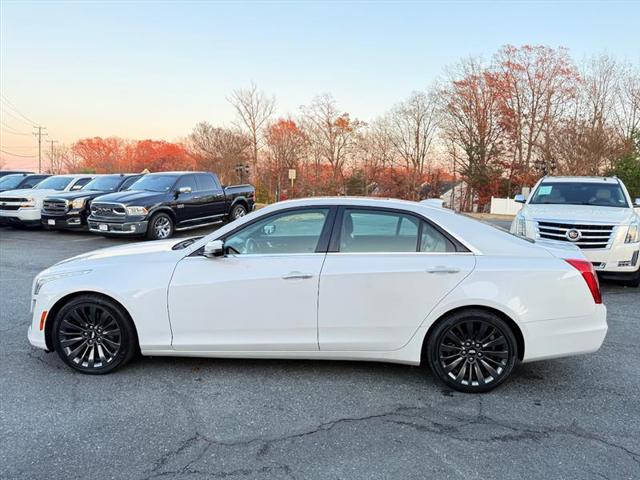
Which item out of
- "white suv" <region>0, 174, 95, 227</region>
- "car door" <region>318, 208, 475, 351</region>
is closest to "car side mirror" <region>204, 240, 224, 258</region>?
"car door" <region>318, 208, 475, 351</region>

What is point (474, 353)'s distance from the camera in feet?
12.0

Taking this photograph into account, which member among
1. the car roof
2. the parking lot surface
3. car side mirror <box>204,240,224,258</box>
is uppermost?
the car roof

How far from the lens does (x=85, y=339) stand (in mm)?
3900

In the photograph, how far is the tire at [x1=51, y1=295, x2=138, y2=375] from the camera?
3.85 m

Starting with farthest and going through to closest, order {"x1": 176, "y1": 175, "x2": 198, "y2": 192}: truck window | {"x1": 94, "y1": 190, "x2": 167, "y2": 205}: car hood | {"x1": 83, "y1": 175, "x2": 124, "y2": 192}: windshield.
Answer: {"x1": 83, "y1": 175, "x2": 124, "y2": 192}: windshield
{"x1": 176, "y1": 175, "x2": 198, "y2": 192}: truck window
{"x1": 94, "y1": 190, "x2": 167, "y2": 205}: car hood

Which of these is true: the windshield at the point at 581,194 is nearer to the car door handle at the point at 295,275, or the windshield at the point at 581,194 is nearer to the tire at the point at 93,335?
the car door handle at the point at 295,275

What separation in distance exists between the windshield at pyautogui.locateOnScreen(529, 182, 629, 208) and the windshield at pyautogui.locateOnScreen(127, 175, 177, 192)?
9344 mm

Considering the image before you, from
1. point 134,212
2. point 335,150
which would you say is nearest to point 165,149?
point 335,150

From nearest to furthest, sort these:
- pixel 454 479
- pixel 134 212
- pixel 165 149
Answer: pixel 454 479 → pixel 134 212 → pixel 165 149

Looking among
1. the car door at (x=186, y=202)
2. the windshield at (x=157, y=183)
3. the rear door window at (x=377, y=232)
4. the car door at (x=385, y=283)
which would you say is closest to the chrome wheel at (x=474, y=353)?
the car door at (x=385, y=283)

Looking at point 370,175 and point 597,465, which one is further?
point 370,175

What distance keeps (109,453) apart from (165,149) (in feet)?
236

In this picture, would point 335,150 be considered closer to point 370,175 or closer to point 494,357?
point 370,175

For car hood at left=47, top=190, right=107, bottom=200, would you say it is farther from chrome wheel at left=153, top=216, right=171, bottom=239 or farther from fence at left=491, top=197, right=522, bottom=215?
fence at left=491, top=197, right=522, bottom=215
